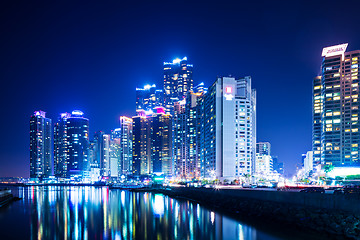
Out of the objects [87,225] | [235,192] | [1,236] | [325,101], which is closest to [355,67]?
[325,101]

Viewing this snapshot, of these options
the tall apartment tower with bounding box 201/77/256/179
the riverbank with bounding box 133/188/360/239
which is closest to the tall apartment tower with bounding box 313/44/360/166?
the tall apartment tower with bounding box 201/77/256/179

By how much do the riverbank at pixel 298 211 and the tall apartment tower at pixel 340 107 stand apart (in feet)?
421

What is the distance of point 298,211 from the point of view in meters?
37.2

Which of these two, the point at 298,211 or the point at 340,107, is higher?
the point at 340,107

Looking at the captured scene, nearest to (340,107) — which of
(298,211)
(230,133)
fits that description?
(230,133)

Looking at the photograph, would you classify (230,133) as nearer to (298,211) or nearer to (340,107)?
(340,107)

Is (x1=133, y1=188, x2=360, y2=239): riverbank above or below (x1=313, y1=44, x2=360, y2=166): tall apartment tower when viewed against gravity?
below

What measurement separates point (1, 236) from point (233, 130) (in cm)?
12032

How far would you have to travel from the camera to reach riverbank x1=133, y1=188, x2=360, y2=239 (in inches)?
1179

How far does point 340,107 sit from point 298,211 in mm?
149716

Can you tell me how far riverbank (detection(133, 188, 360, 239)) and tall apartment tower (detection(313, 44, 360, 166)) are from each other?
128273mm

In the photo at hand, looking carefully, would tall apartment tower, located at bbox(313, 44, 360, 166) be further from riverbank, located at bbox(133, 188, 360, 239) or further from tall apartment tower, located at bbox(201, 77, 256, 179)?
riverbank, located at bbox(133, 188, 360, 239)

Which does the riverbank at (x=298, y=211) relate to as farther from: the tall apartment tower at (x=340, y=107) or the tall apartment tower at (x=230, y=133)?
the tall apartment tower at (x=340, y=107)

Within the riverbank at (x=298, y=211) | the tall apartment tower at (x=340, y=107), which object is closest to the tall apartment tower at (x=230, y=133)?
the tall apartment tower at (x=340, y=107)
